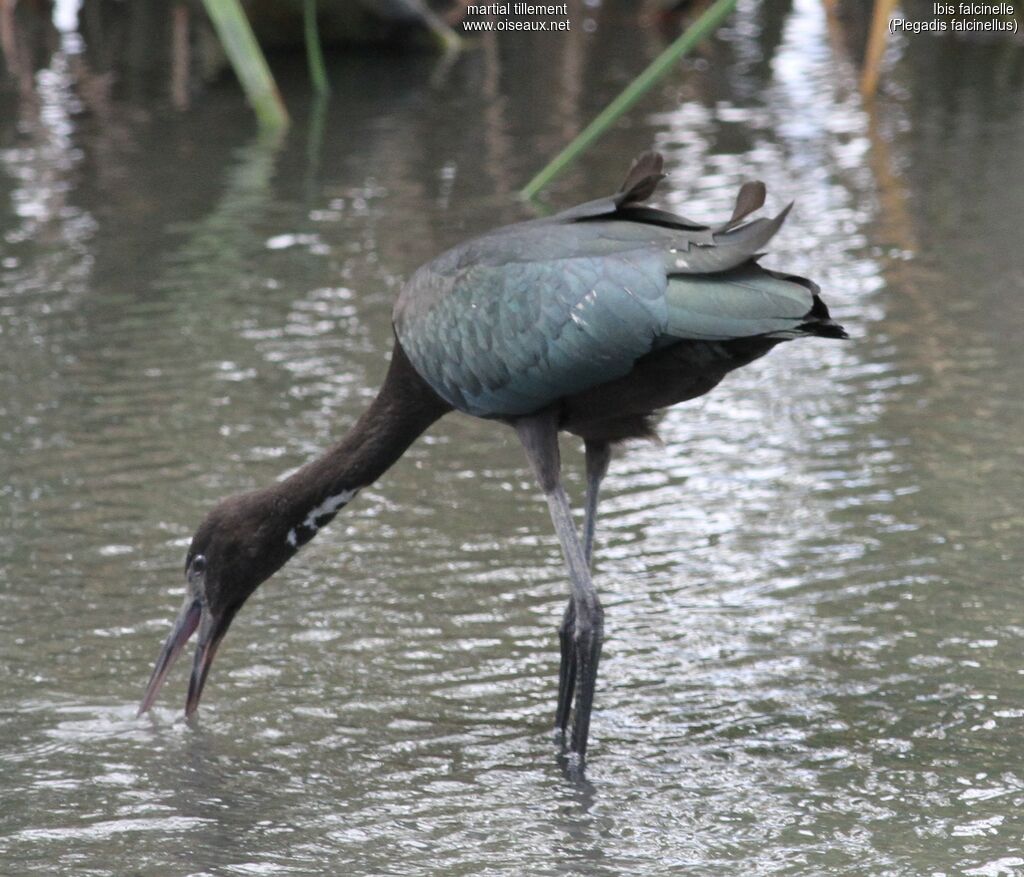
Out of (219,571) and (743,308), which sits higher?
(743,308)

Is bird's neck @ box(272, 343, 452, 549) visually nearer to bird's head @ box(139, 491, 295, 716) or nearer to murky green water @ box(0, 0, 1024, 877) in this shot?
bird's head @ box(139, 491, 295, 716)

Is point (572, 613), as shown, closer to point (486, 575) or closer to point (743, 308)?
point (486, 575)

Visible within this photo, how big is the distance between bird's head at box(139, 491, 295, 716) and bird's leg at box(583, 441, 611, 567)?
3.22ft

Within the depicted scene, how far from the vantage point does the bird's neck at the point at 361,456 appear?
5.77 m

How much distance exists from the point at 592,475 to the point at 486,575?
1.15m

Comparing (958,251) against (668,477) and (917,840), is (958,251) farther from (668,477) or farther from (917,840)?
(917,840)

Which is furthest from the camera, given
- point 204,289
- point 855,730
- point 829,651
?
point 204,289

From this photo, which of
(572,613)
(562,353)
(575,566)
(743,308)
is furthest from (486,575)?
(743,308)

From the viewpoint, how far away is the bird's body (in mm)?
5117

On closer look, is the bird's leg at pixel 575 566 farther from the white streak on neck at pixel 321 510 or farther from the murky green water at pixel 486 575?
the white streak on neck at pixel 321 510

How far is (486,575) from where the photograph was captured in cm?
682

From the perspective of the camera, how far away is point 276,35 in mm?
19344

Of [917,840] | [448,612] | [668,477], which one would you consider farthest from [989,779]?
[668,477]

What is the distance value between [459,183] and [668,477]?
6184mm
